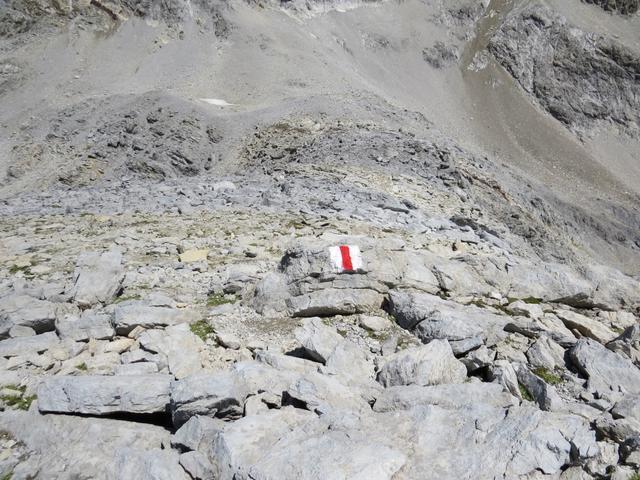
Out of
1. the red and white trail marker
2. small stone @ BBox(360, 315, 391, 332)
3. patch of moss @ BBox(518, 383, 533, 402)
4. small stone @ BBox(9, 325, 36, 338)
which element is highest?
patch of moss @ BBox(518, 383, 533, 402)

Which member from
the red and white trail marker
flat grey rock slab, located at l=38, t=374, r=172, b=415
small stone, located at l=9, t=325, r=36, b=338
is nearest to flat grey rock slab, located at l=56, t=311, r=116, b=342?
small stone, located at l=9, t=325, r=36, b=338

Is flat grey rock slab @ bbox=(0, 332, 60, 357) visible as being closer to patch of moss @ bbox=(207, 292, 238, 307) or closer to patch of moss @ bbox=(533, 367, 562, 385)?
patch of moss @ bbox=(207, 292, 238, 307)

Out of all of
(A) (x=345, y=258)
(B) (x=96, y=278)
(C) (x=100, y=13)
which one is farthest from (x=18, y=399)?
(C) (x=100, y=13)

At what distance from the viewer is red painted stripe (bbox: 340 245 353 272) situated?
34.0 feet

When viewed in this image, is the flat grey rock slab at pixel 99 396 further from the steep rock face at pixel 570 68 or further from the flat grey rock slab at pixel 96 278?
the steep rock face at pixel 570 68

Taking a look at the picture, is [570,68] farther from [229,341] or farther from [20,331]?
[20,331]

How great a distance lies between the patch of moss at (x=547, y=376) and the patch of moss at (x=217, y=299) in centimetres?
611

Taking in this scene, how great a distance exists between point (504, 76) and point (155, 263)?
2816 inches

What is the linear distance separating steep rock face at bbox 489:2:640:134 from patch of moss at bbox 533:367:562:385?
67865mm

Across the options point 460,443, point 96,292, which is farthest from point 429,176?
point 460,443

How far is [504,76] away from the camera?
2790 inches

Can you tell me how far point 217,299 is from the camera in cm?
1045

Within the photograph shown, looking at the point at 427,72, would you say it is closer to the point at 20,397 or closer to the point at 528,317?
the point at 528,317

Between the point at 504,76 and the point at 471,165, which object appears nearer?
the point at 471,165
